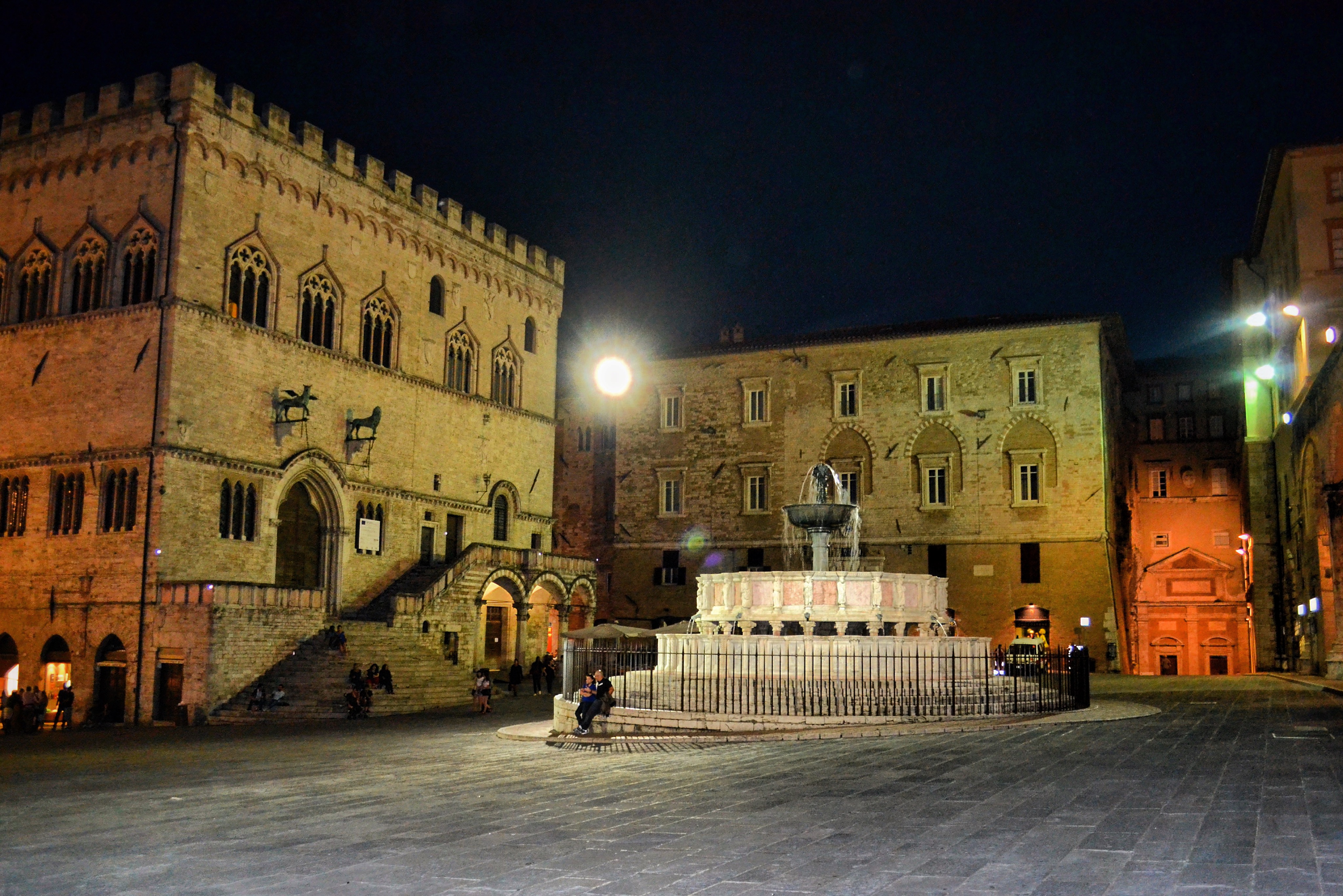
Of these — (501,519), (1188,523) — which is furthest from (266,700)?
(1188,523)

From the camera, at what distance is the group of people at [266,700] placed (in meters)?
26.5

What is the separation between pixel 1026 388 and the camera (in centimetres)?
4138

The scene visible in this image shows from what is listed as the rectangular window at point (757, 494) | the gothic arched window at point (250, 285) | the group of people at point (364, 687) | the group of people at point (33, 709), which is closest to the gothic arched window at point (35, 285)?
the gothic arched window at point (250, 285)

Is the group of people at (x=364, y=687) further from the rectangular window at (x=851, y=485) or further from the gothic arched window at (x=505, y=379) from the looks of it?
the rectangular window at (x=851, y=485)

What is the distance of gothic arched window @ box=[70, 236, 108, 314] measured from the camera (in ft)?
98.8

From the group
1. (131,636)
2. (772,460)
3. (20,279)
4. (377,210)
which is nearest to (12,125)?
(20,279)

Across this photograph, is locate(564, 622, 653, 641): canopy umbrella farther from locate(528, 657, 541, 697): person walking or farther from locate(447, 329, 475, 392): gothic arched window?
locate(447, 329, 475, 392): gothic arched window

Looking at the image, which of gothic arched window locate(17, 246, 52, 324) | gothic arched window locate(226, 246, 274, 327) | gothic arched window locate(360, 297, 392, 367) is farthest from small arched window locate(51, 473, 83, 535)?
gothic arched window locate(360, 297, 392, 367)

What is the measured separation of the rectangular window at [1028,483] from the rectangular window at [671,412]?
13.2m

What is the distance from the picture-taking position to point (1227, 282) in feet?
173

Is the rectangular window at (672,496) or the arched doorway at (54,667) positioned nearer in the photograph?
the arched doorway at (54,667)

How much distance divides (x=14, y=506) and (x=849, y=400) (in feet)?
90.4

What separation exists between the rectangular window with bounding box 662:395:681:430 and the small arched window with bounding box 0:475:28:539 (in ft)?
77.2

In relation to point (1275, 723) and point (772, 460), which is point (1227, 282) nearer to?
point (772, 460)
